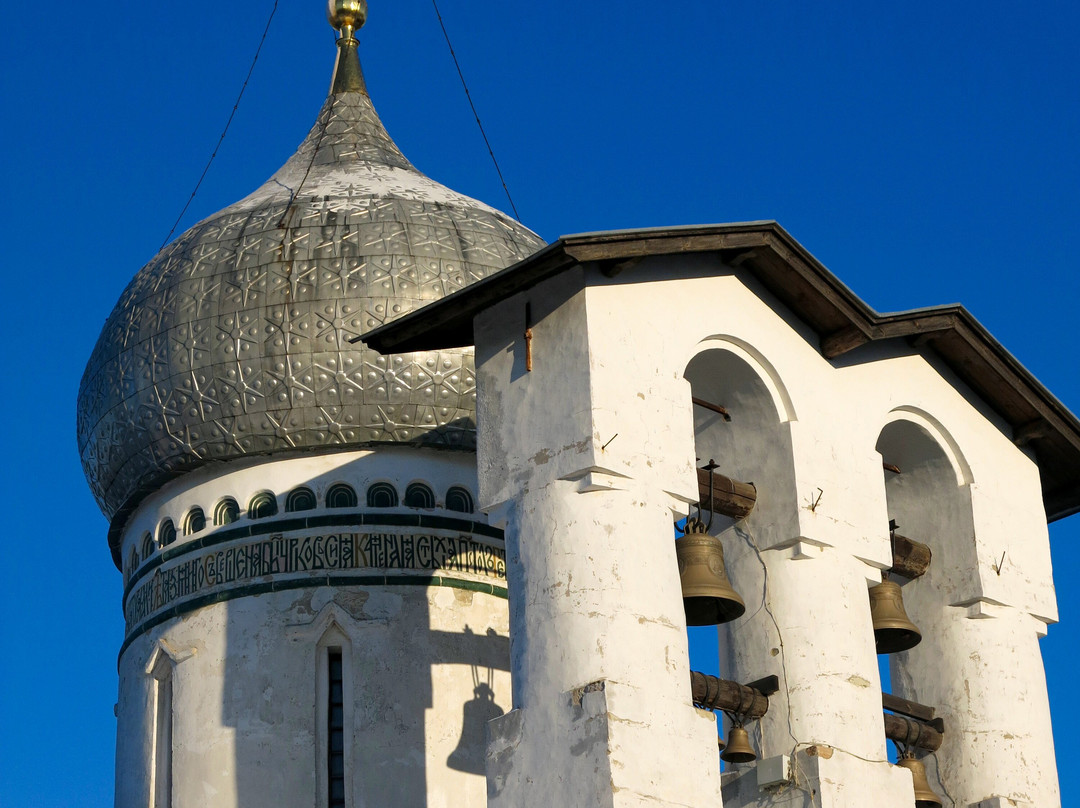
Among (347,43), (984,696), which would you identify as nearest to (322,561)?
(984,696)

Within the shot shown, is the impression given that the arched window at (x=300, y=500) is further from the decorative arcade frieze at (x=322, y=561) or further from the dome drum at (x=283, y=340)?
the dome drum at (x=283, y=340)

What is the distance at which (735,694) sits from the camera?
1118cm

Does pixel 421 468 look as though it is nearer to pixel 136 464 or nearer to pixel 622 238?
pixel 136 464

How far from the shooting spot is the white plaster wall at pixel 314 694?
1283cm

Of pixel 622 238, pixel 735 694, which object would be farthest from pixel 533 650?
pixel 622 238

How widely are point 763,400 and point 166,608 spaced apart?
401 centimetres

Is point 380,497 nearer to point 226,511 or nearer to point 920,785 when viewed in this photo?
point 226,511

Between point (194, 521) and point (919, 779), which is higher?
point (194, 521)

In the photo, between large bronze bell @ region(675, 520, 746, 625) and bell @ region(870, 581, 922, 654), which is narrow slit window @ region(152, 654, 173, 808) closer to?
large bronze bell @ region(675, 520, 746, 625)

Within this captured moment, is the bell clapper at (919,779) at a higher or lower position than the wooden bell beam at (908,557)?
lower

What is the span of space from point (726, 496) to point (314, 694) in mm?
2866

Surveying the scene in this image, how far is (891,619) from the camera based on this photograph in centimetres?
1220

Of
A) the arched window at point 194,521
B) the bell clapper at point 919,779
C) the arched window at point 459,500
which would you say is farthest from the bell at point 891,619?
the arched window at point 194,521

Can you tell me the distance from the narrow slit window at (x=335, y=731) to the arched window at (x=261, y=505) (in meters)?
0.93
